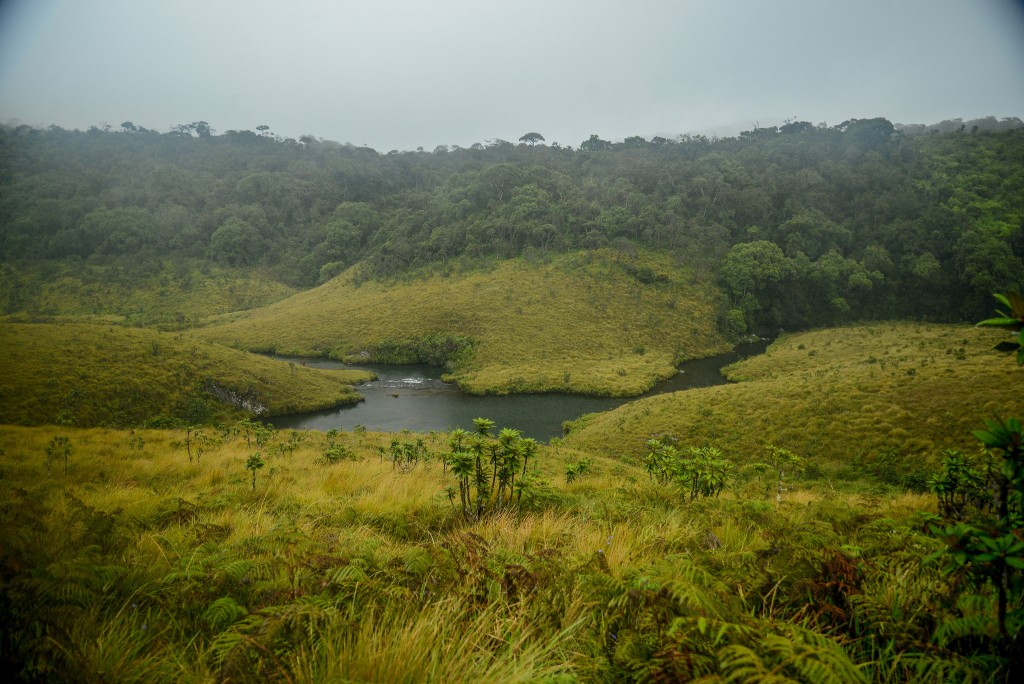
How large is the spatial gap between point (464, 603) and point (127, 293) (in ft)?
363

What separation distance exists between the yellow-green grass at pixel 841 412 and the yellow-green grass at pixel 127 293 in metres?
76.8

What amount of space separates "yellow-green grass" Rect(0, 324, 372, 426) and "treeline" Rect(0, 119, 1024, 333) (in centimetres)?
4316

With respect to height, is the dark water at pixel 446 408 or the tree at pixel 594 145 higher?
the tree at pixel 594 145

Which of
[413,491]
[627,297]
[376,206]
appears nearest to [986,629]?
[413,491]

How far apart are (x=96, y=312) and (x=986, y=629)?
348 feet

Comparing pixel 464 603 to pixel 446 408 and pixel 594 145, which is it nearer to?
pixel 446 408

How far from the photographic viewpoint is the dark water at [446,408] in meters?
34.3

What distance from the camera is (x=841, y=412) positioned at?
23188 mm

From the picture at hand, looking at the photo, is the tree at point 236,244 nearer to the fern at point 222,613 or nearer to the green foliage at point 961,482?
the fern at point 222,613

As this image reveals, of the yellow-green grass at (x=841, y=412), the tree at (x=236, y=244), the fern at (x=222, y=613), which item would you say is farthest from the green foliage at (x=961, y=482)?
the tree at (x=236, y=244)

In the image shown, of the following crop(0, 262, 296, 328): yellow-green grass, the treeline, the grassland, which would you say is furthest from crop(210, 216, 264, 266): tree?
the grassland

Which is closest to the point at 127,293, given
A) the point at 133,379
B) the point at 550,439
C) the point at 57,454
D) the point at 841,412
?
the point at 133,379

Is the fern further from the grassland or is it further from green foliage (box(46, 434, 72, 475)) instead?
green foliage (box(46, 434, 72, 475))

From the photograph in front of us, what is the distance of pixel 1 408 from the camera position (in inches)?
960
